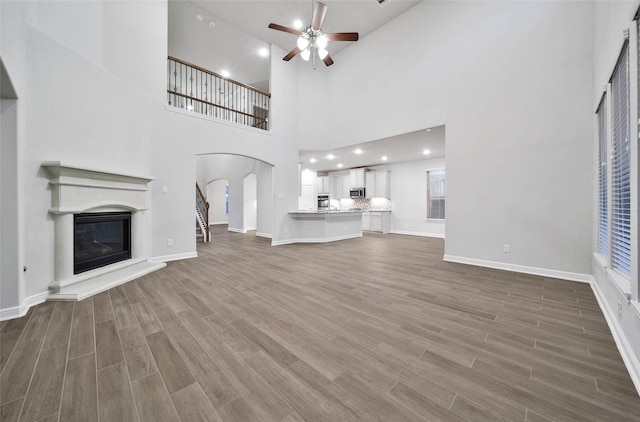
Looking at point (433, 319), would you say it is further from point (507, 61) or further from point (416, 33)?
point (416, 33)

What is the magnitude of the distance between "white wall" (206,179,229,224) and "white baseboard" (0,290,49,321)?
412 inches

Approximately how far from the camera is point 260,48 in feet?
22.3

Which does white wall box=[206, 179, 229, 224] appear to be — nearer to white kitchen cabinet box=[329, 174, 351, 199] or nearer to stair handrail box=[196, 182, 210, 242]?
stair handrail box=[196, 182, 210, 242]

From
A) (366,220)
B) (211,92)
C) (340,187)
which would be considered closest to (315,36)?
(211,92)

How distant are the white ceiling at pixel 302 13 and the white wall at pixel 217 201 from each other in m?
8.53

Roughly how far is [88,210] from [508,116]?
6547 mm

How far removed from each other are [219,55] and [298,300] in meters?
7.78

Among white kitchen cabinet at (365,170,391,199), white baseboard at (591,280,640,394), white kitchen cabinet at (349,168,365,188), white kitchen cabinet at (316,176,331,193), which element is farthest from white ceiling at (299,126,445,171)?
white baseboard at (591,280,640,394)

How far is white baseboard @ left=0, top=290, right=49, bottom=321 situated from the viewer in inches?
91.2

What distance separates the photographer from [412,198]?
8.93 m

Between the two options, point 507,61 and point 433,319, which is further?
point 507,61

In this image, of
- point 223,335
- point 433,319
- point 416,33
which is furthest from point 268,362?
point 416,33

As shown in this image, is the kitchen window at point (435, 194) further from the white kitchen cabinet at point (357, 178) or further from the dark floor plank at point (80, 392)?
the dark floor plank at point (80, 392)

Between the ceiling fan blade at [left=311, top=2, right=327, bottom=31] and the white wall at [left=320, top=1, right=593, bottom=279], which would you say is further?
the ceiling fan blade at [left=311, top=2, right=327, bottom=31]
